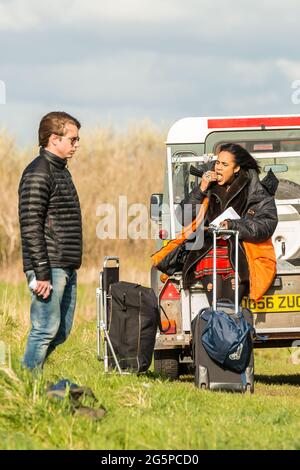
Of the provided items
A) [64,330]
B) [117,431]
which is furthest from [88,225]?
[117,431]

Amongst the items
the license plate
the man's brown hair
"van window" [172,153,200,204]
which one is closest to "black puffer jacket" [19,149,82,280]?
the man's brown hair

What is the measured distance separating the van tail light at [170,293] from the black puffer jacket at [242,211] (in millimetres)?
285

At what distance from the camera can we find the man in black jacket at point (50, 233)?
831cm

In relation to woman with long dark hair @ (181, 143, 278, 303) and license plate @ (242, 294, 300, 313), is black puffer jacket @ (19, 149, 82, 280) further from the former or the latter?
license plate @ (242, 294, 300, 313)

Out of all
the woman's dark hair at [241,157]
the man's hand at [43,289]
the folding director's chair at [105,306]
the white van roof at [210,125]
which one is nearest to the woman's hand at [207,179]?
the woman's dark hair at [241,157]

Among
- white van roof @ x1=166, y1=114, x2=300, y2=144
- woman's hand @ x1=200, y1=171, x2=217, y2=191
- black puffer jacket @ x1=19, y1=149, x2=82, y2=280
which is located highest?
white van roof @ x1=166, y1=114, x2=300, y2=144

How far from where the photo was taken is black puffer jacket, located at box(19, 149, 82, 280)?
830cm

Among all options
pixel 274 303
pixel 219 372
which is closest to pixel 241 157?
pixel 274 303

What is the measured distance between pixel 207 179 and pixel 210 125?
82.9 inches

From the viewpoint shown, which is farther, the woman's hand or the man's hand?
the woman's hand

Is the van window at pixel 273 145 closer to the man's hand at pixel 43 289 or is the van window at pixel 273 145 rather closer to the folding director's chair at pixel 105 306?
the folding director's chair at pixel 105 306

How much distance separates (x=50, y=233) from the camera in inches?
332

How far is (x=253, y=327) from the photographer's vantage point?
963 cm
